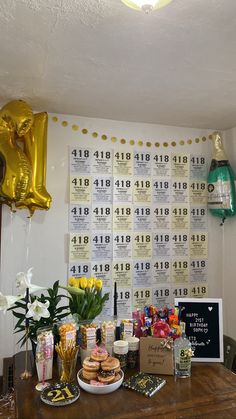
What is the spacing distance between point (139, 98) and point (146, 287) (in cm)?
150

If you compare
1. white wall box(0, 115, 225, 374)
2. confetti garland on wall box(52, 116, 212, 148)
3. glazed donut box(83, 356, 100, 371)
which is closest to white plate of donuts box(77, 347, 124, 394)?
glazed donut box(83, 356, 100, 371)

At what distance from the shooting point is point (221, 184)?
2666mm

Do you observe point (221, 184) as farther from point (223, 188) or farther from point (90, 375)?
point (90, 375)

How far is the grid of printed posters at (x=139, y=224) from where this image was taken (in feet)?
8.27

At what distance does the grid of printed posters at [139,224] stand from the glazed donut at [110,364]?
114 cm

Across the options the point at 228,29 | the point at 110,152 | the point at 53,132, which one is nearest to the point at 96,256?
the point at 110,152

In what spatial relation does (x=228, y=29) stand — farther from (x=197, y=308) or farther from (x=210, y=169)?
(x=210, y=169)

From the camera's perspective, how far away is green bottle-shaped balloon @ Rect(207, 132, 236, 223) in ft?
8.73

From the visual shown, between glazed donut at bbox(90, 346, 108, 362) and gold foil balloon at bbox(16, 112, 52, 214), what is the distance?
1.15 metres

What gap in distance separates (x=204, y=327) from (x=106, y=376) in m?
0.62

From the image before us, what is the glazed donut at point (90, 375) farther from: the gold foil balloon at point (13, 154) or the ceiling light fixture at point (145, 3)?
the ceiling light fixture at point (145, 3)

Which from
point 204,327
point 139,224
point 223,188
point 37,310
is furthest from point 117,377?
point 223,188

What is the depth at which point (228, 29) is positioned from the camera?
52.9 inches

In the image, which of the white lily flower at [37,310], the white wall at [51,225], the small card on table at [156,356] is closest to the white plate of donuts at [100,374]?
the small card on table at [156,356]
